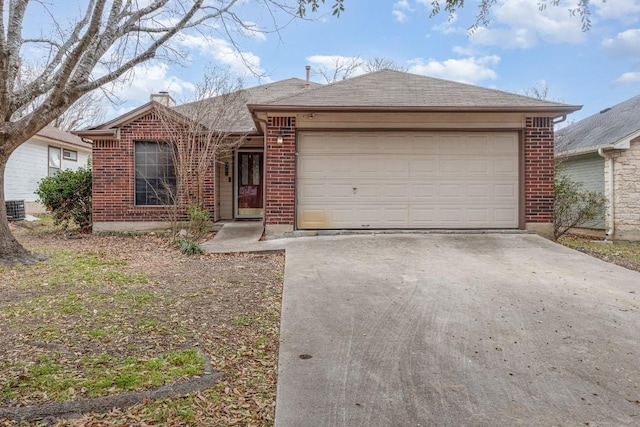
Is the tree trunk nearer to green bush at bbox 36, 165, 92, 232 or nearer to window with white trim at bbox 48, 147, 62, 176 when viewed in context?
green bush at bbox 36, 165, 92, 232

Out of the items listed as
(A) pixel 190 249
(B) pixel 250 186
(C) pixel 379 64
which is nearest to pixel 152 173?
(B) pixel 250 186

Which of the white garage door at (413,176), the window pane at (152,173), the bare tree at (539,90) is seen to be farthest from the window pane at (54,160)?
the bare tree at (539,90)

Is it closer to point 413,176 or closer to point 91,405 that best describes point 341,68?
point 413,176

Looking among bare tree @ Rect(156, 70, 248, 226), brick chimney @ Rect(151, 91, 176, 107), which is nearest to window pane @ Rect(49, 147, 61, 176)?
brick chimney @ Rect(151, 91, 176, 107)

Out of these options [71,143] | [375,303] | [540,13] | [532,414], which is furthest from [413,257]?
[71,143]

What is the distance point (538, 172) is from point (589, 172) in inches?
213

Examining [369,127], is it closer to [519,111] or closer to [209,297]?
[519,111]

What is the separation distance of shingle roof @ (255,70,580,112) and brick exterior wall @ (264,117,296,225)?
511 mm

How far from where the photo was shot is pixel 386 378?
10.3 ft

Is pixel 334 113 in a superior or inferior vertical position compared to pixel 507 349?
superior

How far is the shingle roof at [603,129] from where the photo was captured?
12374 mm

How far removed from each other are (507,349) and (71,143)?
20354mm

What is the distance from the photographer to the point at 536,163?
905 cm

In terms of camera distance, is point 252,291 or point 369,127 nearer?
point 252,291
